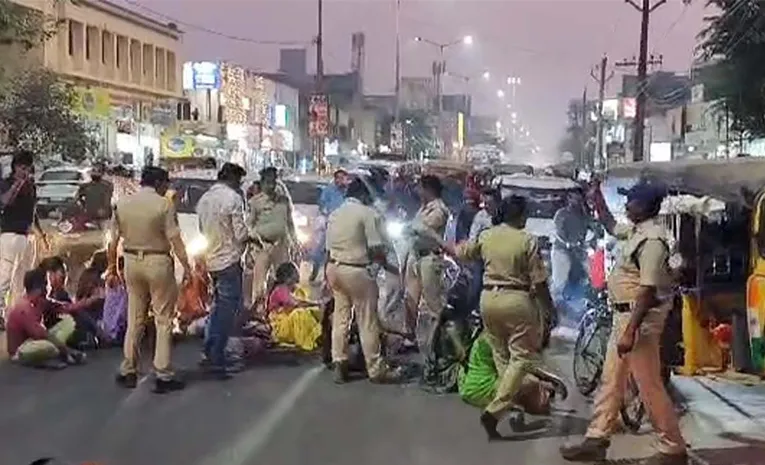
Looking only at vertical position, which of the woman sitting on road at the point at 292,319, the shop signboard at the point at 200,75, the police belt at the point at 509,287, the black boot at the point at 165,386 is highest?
the shop signboard at the point at 200,75

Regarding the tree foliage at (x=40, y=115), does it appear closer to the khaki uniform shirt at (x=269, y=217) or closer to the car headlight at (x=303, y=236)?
the car headlight at (x=303, y=236)

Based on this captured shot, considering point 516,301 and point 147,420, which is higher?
point 516,301

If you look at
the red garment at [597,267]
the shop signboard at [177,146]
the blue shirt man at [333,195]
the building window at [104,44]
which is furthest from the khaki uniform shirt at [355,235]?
the building window at [104,44]

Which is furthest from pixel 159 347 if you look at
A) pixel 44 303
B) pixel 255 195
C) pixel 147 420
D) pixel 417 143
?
pixel 417 143

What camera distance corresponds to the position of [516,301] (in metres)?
9.38

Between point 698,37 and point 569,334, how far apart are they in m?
12.5

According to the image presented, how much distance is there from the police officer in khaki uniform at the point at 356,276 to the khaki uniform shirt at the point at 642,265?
3.42 meters

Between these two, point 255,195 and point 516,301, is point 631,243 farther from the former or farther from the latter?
point 255,195

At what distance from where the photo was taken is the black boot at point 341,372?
467 inches

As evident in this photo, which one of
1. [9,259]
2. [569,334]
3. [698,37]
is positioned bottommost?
[569,334]

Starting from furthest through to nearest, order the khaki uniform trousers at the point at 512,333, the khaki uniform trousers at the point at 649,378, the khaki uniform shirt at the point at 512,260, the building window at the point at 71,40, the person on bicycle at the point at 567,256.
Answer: the building window at the point at 71,40 → the person on bicycle at the point at 567,256 → the khaki uniform shirt at the point at 512,260 → the khaki uniform trousers at the point at 512,333 → the khaki uniform trousers at the point at 649,378

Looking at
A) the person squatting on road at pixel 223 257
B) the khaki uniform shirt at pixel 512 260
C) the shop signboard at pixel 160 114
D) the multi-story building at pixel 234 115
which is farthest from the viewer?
the multi-story building at pixel 234 115

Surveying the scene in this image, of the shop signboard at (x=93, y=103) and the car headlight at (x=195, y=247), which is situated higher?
the shop signboard at (x=93, y=103)

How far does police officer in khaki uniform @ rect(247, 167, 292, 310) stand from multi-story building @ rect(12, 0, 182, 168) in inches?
1241
